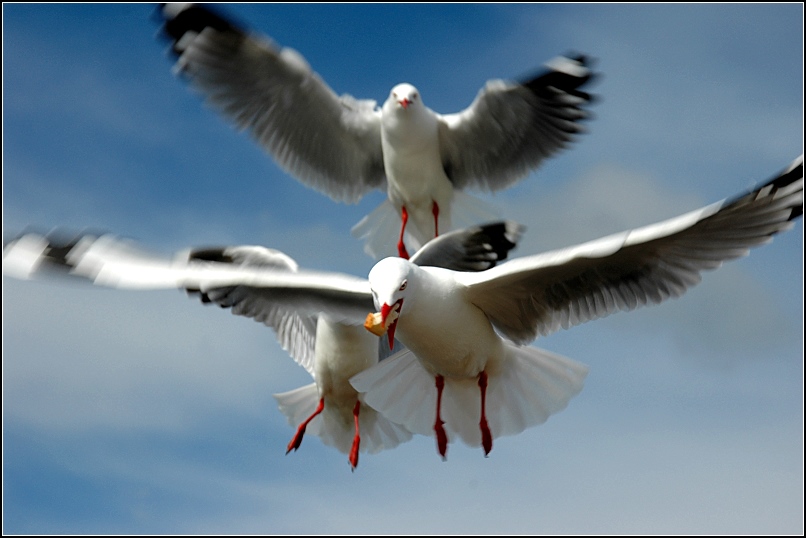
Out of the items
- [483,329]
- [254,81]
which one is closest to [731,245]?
[483,329]

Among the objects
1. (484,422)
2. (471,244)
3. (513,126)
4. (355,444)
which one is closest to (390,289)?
(484,422)

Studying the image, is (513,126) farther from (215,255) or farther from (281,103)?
(215,255)

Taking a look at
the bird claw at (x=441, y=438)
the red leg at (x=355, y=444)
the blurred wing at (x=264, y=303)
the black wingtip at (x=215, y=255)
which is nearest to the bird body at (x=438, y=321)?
the bird claw at (x=441, y=438)

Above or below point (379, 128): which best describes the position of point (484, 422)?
below

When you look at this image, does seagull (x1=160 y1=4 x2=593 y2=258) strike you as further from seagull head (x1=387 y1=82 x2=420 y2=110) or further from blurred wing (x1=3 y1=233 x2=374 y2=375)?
blurred wing (x1=3 y1=233 x2=374 y2=375)

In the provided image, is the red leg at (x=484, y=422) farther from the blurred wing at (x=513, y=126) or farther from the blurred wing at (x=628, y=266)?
the blurred wing at (x=513, y=126)

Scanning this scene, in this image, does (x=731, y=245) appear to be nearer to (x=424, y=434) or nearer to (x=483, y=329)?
(x=483, y=329)

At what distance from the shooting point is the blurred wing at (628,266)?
4.24 m

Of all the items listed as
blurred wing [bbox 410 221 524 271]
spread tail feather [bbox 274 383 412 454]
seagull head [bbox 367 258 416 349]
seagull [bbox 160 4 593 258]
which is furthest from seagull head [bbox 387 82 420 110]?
seagull head [bbox 367 258 416 349]

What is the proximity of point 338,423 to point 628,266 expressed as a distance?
8.46 ft

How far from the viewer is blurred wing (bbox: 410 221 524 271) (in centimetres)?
605

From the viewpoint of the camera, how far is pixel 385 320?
14.1 feet

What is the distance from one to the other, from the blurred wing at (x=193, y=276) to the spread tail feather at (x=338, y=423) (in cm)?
127

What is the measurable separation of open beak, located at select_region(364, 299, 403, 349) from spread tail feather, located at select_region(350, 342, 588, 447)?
0.78m
